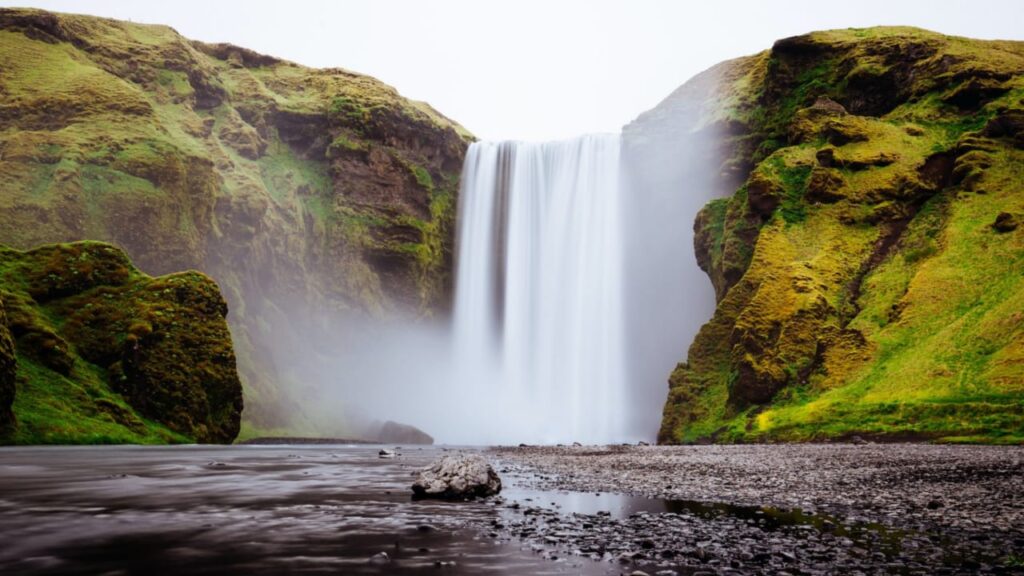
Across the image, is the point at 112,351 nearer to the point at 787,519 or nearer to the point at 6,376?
the point at 6,376

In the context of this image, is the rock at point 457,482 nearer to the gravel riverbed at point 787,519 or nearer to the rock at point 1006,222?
the gravel riverbed at point 787,519

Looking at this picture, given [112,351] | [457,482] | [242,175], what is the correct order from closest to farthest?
[457,482] → [112,351] → [242,175]

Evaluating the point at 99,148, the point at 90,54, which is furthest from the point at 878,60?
the point at 90,54

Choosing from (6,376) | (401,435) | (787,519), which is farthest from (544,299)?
(787,519)

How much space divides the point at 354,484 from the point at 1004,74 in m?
65.2

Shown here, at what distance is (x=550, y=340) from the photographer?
77750mm

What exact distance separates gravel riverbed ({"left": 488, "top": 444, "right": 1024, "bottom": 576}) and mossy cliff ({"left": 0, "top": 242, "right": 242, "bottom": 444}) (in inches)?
1346

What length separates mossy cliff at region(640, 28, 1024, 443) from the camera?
32.6 meters

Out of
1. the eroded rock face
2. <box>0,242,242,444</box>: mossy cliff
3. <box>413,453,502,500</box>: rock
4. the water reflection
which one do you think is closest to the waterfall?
<box>0,242,242,444</box>: mossy cliff

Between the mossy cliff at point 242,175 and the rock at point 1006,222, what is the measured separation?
217 ft

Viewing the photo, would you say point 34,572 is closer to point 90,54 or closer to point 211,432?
point 211,432

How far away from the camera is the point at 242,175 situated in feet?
268

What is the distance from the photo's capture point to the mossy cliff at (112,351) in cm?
3738

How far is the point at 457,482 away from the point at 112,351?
41398mm
